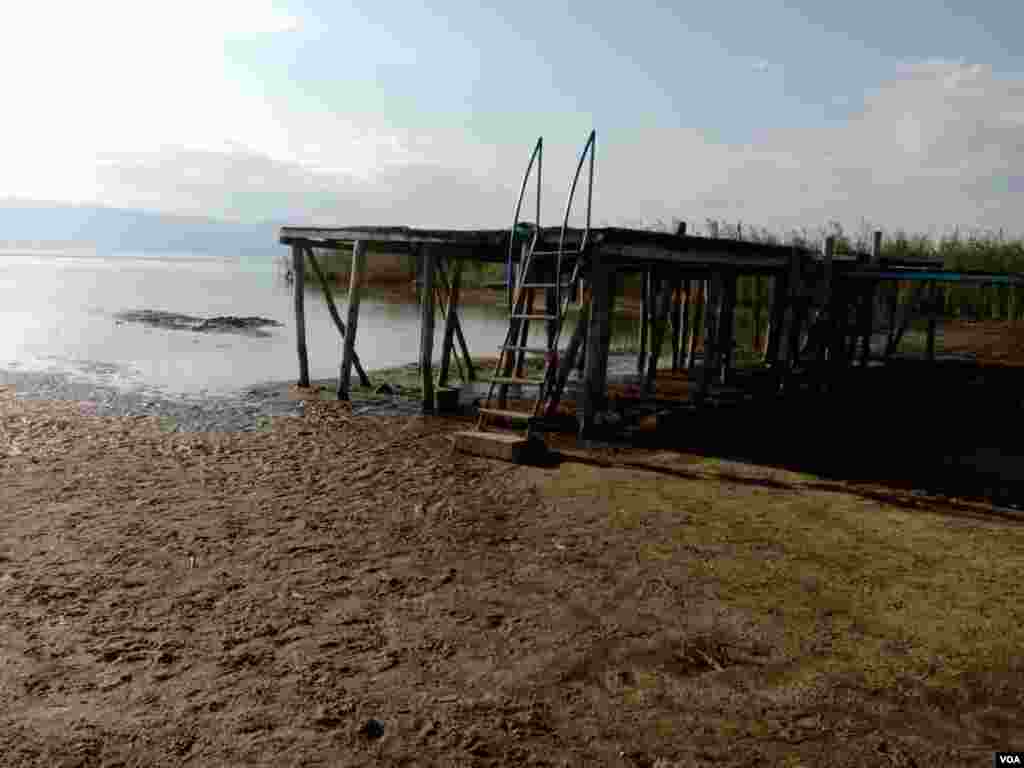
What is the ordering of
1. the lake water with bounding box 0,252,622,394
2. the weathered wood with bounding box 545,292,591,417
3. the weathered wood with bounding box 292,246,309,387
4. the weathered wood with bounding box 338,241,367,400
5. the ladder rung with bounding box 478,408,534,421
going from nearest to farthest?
the ladder rung with bounding box 478,408,534,421 → the weathered wood with bounding box 545,292,591,417 → the weathered wood with bounding box 338,241,367,400 → the weathered wood with bounding box 292,246,309,387 → the lake water with bounding box 0,252,622,394

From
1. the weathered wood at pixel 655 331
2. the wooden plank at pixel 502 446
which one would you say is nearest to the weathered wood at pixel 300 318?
the wooden plank at pixel 502 446

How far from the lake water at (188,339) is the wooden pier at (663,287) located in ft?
8.60

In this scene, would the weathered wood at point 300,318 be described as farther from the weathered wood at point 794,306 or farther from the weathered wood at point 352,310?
the weathered wood at point 794,306

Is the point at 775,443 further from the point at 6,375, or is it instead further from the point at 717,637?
the point at 6,375

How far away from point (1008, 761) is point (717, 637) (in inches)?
59.5

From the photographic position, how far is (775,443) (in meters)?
11.4

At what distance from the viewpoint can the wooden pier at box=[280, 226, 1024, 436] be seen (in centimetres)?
1071

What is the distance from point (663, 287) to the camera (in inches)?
640

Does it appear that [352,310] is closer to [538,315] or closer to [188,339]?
[538,315]

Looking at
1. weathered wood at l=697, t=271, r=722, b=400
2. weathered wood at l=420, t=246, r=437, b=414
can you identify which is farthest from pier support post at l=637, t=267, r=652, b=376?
weathered wood at l=420, t=246, r=437, b=414

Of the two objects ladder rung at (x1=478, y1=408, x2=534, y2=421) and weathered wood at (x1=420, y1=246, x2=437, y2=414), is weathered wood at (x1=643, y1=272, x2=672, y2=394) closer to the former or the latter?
weathered wood at (x1=420, y1=246, x2=437, y2=414)

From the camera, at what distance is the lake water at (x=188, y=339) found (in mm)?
16016

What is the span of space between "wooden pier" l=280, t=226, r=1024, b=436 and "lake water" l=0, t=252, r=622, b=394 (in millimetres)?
2622

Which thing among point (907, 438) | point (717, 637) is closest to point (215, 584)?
point (717, 637)
